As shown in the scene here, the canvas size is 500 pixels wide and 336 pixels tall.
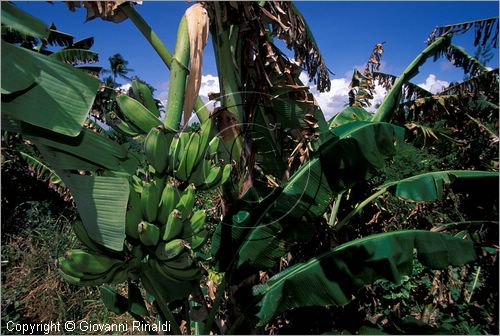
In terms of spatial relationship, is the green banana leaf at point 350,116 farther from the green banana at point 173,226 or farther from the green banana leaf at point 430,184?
the green banana at point 173,226

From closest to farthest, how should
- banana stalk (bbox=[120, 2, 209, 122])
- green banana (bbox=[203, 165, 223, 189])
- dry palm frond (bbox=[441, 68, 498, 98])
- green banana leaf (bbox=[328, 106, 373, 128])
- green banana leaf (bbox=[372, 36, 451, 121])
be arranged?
green banana (bbox=[203, 165, 223, 189]), banana stalk (bbox=[120, 2, 209, 122]), green banana leaf (bbox=[372, 36, 451, 121]), green banana leaf (bbox=[328, 106, 373, 128]), dry palm frond (bbox=[441, 68, 498, 98])

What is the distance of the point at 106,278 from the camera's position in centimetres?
115

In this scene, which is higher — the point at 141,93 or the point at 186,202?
the point at 141,93

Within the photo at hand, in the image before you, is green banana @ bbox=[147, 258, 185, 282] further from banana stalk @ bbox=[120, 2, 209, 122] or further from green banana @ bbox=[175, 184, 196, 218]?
banana stalk @ bbox=[120, 2, 209, 122]

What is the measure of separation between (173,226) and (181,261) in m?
0.12

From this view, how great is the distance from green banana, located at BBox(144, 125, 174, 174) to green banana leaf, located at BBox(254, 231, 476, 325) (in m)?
0.77

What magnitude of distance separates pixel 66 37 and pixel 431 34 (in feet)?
14.1

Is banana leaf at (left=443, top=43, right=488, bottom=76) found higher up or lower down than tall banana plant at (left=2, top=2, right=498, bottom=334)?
higher up

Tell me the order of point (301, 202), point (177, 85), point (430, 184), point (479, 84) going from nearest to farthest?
point (177, 85) < point (301, 202) < point (430, 184) < point (479, 84)

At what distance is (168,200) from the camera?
1.11m

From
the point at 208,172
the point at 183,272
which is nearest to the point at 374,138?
the point at 208,172

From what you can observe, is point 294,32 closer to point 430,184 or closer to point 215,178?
point 215,178

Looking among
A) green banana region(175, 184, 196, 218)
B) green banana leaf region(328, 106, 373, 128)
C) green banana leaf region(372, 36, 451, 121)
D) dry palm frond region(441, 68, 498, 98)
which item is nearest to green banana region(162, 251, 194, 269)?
green banana region(175, 184, 196, 218)

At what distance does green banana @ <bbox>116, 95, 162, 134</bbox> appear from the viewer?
3.72 feet
